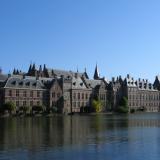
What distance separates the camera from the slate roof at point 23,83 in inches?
4131

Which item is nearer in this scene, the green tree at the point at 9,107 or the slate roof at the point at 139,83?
the green tree at the point at 9,107

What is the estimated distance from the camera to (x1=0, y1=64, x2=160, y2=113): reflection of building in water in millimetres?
108062

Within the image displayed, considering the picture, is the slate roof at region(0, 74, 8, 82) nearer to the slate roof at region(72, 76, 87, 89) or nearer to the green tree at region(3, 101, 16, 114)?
the green tree at region(3, 101, 16, 114)

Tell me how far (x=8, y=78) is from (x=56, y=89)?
1901cm

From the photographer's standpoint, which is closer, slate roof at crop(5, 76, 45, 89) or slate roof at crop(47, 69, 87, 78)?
slate roof at crop(5, 76, 45, 89)

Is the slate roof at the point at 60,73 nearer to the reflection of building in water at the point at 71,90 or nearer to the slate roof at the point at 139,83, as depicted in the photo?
the reflection of building in water at the point at 71,90

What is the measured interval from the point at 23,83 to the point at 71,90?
2113cm

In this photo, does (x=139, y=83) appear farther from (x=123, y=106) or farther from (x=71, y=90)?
(x=71, y=90)

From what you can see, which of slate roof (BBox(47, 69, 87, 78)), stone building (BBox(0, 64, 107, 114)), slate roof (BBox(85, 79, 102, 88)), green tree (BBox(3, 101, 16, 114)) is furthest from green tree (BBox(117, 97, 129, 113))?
green tree (BBox(3, 101, 16, 114))

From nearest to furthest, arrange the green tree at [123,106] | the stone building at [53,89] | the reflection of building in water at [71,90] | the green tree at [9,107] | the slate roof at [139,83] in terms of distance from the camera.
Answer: the green tree at [9,107]
the stone building at [53,89]
the reflection of building in water at [71,90]
the green tree at [123,106]
the slate roof at [139,83]

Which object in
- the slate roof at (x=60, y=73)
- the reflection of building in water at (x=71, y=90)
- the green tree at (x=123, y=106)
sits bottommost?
the green tree at (x=123, y=106)

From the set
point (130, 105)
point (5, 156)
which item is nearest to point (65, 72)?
point (130, 105)

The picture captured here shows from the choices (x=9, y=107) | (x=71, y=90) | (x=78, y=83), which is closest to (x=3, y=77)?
(x=9, y=107)

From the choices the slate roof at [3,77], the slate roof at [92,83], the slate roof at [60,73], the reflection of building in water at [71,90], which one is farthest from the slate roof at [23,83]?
the slate roof at [92,83]
